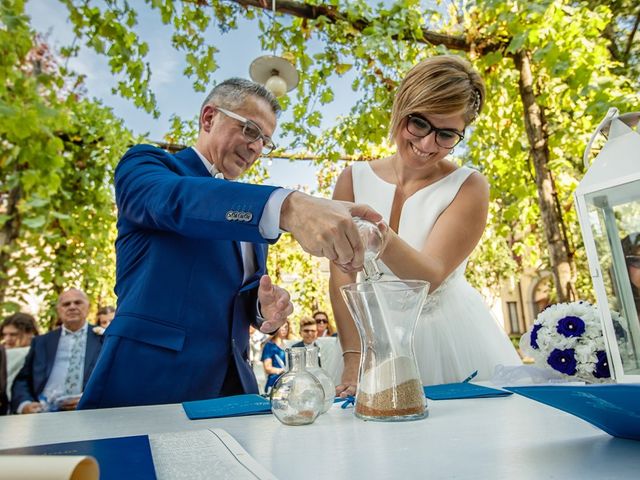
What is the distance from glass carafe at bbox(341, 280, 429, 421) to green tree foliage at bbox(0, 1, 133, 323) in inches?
127

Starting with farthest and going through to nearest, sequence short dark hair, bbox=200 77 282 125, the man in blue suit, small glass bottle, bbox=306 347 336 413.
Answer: short dark hair, bbox=200 77 282 125 → the man in blue suit → small glass bottle, bbox=306 347 336 413

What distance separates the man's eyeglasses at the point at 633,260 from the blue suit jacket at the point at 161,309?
92cm

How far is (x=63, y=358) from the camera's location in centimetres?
447

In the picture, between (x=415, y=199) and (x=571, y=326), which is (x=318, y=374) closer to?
(x=571, y=326)

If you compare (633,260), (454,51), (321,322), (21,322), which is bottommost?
(633,260)

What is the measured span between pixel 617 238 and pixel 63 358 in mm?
4609

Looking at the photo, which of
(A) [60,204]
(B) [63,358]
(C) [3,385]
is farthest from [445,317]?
(A) [60,204]

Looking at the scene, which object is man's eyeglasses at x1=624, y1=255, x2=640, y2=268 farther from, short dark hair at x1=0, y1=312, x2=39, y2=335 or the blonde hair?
short dark hair at x1=0, y1=312, x2=39, y2=335

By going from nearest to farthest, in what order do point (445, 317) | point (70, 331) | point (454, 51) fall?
point (445, 317) → point (454, 51) → point (70, 331)

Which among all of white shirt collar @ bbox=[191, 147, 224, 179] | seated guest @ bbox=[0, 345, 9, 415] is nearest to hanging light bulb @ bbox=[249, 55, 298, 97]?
white shirt collar @ bbox=[191, 147, 224, 179]

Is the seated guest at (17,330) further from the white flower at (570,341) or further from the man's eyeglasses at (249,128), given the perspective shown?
the white flower at (570,341)

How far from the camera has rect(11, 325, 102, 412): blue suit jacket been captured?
4.24 metres

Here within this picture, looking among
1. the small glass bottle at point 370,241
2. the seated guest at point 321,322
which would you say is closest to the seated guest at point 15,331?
the seated guest at point 321,322

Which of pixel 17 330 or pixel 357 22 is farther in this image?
pixel 17 330
